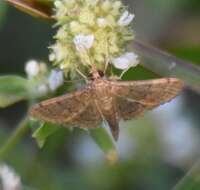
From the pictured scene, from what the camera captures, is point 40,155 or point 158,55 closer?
point 158,55

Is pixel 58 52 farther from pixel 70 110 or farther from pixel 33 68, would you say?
pixel 33 68

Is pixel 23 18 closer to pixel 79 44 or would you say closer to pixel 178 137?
pixel 178 137

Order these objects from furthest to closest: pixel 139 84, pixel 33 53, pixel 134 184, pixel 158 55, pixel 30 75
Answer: pixel 33 53
pixel 134 184
pixel 30 75
pixel 158 55
pixel 139 84

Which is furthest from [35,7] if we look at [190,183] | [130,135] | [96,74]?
[130,135]

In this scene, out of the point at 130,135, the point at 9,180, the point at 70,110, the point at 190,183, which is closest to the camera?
the point at 70,110

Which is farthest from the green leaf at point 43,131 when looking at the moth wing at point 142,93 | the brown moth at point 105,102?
the moth wing at point 142,93

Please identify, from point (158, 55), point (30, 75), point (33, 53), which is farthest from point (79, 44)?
point (33, 53)
